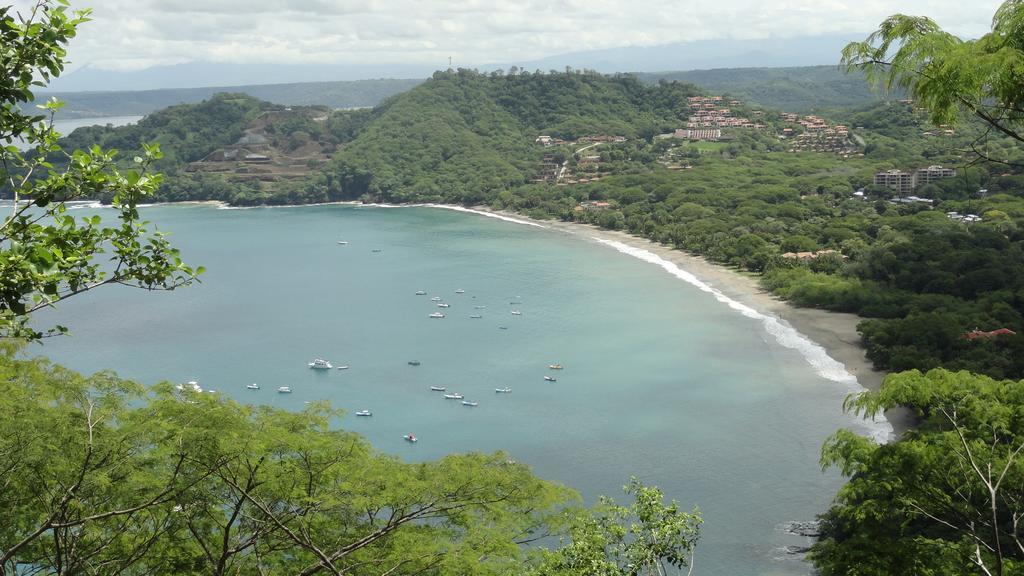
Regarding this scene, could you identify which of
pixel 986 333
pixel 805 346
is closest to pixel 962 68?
pixel 986 333

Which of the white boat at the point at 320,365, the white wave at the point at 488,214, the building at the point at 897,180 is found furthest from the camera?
the white wave at the point at 488,214

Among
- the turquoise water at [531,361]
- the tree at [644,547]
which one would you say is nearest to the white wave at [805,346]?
the turquoise water at [531,361]

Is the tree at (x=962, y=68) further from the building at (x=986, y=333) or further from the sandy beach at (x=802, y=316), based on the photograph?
the building at (x=986, y=333)

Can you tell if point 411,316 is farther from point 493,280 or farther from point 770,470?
point 770,470

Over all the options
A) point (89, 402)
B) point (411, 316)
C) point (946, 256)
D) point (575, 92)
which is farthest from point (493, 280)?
point (575, 92)

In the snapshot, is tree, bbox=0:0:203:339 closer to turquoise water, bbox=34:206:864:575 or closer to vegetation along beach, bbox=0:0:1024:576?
vegetation along beach, bbox=0:0:1024:576

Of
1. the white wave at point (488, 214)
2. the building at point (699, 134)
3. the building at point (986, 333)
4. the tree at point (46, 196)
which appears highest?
the tree at point (46, 196)

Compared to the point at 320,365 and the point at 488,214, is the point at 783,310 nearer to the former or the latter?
the point at 320,365

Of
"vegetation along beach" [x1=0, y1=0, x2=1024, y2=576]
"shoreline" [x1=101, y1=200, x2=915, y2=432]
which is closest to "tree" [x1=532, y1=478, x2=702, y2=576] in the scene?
"vegetation along beach" [x1=0, y1=0, x2=1024, y2=576]
